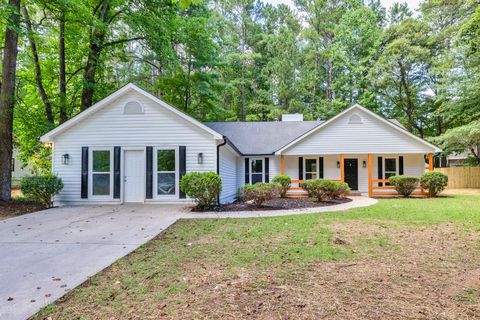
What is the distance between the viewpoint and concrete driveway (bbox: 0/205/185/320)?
3.55 m

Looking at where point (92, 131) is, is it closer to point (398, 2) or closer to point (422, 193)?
point (422, 193)

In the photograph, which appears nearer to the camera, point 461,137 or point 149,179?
point 149,179

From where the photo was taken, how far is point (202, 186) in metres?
9.87

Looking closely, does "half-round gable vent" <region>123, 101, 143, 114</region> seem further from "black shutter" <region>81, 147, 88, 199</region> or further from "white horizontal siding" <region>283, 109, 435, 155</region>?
"white horizontal siding" <region>283, 109, 435, 155</region>

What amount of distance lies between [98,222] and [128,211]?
1.89m

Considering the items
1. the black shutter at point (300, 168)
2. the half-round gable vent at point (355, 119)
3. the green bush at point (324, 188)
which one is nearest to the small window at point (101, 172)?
the green bush at point (324, 188)

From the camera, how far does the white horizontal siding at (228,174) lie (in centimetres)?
1268

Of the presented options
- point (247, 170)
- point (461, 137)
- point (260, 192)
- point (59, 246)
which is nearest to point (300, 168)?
point (247, 170)

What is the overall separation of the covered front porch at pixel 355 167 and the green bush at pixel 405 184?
1.58 metres

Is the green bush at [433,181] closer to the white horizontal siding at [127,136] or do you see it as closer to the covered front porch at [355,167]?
the covered front porch at [355,167]

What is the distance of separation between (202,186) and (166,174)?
2484mm

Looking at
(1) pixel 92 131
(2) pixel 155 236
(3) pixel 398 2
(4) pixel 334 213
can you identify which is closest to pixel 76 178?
(1) pixel 92 131

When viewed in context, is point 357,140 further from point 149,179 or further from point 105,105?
point 105,105

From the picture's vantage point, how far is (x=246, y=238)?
6078 millimetres
